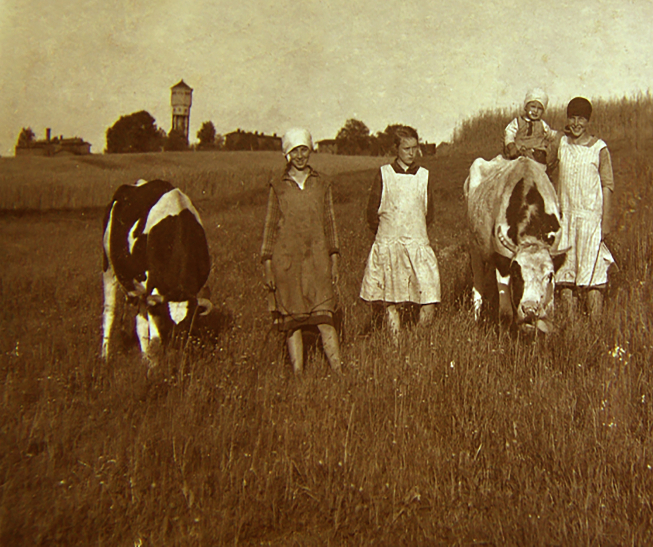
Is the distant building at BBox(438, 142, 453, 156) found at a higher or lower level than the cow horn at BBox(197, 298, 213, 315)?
higher


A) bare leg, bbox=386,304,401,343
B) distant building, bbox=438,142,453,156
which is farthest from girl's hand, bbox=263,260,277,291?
distant building, bbox=438,142,453,156

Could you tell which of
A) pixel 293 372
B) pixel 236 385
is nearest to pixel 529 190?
pixel 293 372

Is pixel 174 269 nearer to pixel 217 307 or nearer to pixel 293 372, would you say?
pixel 293 372

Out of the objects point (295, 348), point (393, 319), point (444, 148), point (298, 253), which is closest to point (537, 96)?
point (393, 319)

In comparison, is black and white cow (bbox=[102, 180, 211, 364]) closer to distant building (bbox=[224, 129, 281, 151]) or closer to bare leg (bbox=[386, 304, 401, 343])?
bare leg (bbox=[386, 304, 401, 343])

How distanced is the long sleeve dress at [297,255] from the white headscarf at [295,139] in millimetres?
290

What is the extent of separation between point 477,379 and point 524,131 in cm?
340

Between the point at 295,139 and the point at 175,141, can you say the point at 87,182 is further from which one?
the point at 175,141

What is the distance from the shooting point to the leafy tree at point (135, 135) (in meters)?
45.8

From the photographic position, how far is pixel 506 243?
17.7ft

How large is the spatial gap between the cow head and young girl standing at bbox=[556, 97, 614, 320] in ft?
3.43

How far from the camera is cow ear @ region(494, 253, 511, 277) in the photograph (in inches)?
217

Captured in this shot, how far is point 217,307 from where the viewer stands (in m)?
7.93

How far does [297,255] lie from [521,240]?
2.06 metres
